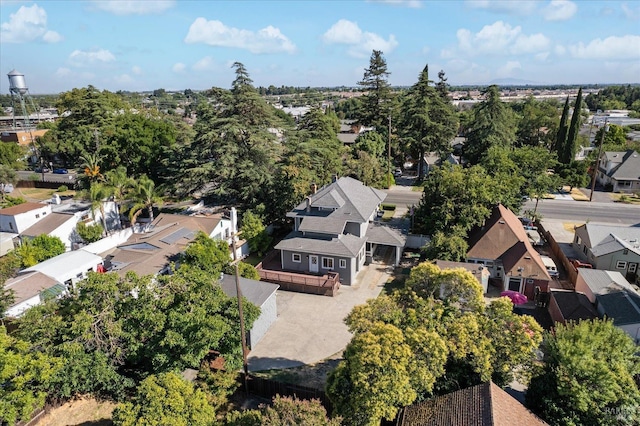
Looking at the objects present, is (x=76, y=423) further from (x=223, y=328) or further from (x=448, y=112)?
(x=448, y=112)

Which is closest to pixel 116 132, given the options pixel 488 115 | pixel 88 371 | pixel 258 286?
pixel 258 286

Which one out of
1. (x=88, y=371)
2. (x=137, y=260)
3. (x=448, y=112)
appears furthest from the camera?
(x=448, y=112)

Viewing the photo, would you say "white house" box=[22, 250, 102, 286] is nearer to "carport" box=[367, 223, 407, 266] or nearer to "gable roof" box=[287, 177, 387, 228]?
"gable roof" box=[287, 177, 387, 228]

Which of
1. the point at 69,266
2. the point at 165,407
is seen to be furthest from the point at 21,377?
the point at 69,266

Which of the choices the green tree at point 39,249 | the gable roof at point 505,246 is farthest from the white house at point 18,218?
the gable roof at point 505,246

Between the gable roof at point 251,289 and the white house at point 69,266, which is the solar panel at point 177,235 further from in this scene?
the gable roof at point 251,289

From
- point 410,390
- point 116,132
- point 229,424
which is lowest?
point 229,424
